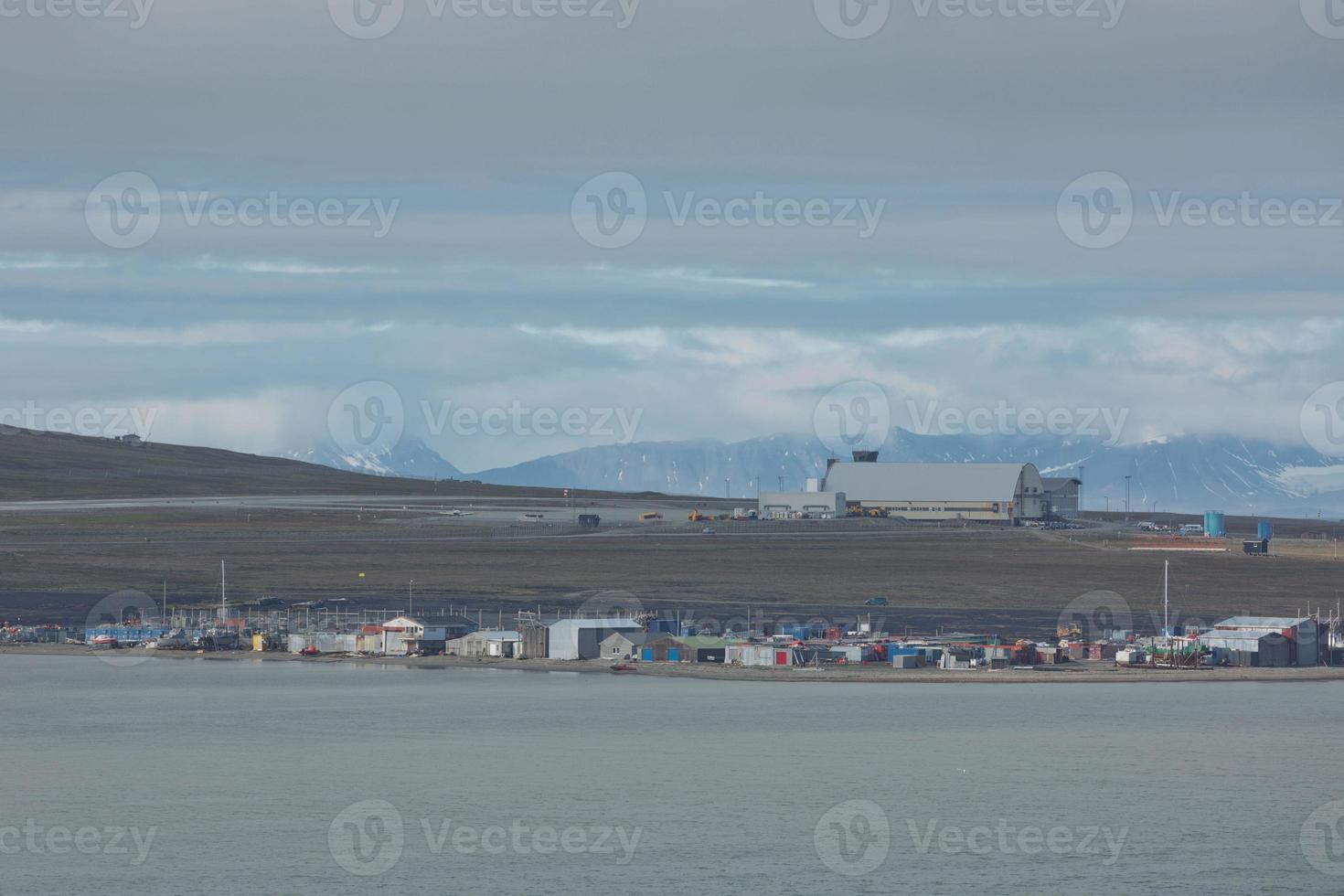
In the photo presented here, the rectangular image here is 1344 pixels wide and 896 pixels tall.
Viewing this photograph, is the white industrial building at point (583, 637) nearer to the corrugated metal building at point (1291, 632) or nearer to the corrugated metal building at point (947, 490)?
the corrugated metal building at point (1291, 632)

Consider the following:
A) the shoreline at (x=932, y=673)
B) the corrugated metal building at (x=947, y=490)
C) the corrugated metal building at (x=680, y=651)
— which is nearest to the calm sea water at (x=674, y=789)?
the shoreline at (x=932, y=673)

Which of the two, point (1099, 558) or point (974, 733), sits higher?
point (1099, 558)

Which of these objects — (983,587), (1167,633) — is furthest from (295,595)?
(1167,633)

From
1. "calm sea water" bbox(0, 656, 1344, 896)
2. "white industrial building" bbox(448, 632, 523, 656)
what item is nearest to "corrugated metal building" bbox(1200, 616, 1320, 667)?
Answer: "calm sea water" bbox(0, 656, 1344, 896)

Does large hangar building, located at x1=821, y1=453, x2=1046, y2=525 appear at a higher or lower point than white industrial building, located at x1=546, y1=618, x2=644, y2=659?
higher

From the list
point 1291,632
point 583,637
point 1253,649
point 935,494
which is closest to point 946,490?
point 935,494

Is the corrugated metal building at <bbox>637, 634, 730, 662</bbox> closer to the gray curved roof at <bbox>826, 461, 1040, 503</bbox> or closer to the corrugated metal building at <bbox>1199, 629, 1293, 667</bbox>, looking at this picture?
the corrugated metal building at <bbox>1199, 629, 1293, 667</bbox>

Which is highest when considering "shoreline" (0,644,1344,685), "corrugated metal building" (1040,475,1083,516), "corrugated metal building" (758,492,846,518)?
"corrugated metal building" (1040,475,1083,516)

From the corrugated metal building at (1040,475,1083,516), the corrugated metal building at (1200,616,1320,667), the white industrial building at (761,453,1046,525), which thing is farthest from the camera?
the corrugated metal building at (1040,475,1083,516)

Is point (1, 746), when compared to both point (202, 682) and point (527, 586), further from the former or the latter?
point (527, 586)
